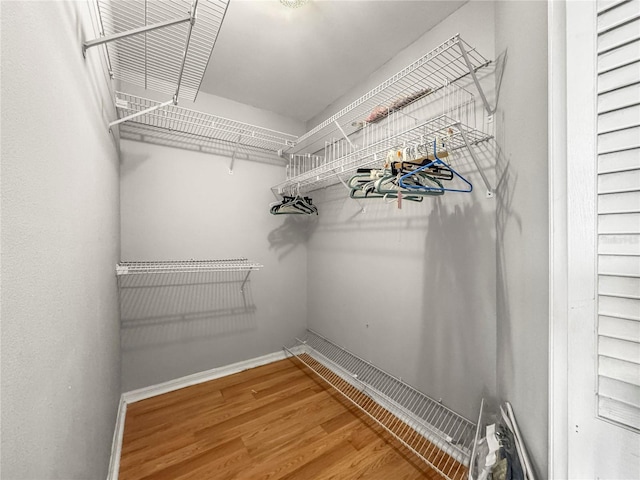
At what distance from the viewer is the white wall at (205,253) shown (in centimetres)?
189

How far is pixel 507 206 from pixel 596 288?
0.58 metres

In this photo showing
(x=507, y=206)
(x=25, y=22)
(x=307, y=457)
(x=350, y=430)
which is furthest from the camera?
(x=350, y=430)

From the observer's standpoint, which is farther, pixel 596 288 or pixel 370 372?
pixel 370 372

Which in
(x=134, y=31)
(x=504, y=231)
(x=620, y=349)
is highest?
(x=134, y=31)

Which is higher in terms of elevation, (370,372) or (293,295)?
(293,295)

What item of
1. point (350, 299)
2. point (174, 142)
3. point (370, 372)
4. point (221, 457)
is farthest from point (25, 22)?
point (370, 372)

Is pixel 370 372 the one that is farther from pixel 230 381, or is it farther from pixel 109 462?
pixel 109 462

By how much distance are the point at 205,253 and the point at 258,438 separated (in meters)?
1.43

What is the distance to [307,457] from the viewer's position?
136 centimetres

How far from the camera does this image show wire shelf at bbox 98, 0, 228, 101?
1207 millimetres

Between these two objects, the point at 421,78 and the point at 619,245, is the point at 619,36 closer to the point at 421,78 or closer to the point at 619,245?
the point at 619,245

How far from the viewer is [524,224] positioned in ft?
2.77

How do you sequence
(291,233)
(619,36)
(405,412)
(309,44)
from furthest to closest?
(291,233) → (309,44) → (405,412) → (619,36)

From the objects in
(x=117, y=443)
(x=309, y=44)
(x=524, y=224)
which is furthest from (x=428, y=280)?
(x=117, y=443)
